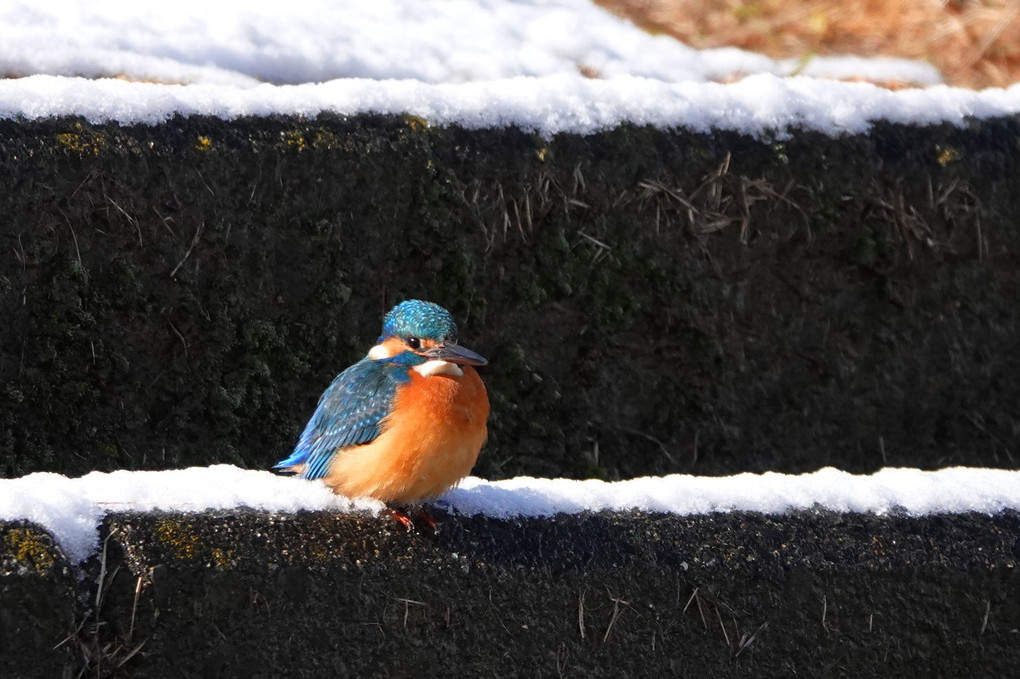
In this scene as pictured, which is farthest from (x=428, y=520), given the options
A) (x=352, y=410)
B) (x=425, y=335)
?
(x=425, y=335)

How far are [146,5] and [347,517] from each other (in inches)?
150

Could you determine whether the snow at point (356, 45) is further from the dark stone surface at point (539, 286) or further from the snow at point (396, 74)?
the dark stone surface at point (539, 286)

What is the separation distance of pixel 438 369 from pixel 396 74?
308cm

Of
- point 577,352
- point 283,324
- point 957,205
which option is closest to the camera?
point 283,324

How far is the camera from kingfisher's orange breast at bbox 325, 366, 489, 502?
3287 millimetres

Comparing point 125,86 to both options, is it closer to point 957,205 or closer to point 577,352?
point 577,352

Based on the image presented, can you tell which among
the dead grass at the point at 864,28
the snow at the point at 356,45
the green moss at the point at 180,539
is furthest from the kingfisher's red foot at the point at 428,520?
the dead grass at the point at 864,28

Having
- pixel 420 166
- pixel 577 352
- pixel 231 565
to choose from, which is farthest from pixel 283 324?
pixel 231 565

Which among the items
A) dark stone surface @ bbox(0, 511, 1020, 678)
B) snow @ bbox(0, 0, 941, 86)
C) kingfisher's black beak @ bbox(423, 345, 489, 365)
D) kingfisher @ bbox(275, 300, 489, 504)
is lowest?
dark stone surface @ bbox(0, 511, 1020, 678)

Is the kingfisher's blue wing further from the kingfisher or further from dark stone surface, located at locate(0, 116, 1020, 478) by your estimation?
dark stone surface, located at locate(0, 116, 1020, 478)

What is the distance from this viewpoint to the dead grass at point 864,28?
28.6 feet

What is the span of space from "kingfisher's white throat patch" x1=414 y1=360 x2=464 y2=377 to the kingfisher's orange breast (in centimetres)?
2

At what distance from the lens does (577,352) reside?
5.28m

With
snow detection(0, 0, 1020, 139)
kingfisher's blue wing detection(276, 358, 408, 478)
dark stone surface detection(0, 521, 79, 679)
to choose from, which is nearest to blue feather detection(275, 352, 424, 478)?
kingfisher's blue wing detection(276, 358, 408, 478)
